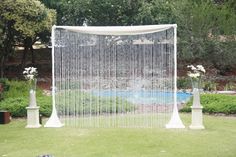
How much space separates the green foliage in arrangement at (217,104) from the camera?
541 inches

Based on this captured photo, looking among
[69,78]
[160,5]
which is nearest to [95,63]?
[69,78]

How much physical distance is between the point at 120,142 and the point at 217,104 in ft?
17.2

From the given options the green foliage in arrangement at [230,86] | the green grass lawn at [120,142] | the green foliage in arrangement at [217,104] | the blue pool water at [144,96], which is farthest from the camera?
the green foliage in arrangement at [230,86]

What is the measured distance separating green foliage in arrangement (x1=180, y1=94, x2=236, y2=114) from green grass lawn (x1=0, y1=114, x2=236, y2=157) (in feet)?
5.22

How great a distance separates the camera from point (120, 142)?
9.77m

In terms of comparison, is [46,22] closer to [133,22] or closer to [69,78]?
[133,22]

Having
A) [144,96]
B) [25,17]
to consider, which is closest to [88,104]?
[144,96]

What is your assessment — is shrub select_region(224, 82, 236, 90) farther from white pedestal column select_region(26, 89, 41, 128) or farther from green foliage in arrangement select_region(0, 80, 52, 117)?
white pedestal column select_region(26, 89, 41, 128)

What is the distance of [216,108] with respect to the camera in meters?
13.9

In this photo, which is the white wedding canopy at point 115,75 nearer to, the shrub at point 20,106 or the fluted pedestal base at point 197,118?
the fluted pedestal base at point 197,118

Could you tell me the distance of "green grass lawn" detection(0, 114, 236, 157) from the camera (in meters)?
8.73

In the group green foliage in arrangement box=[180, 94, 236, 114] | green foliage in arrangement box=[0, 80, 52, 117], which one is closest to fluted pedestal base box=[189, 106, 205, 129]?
green foliage in arrangement box=[180, 94, 236, 114]

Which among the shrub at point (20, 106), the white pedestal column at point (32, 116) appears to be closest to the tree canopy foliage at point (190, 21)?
the shrub at point (20, 106)

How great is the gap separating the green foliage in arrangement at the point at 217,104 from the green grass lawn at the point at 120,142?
5.22 feet
